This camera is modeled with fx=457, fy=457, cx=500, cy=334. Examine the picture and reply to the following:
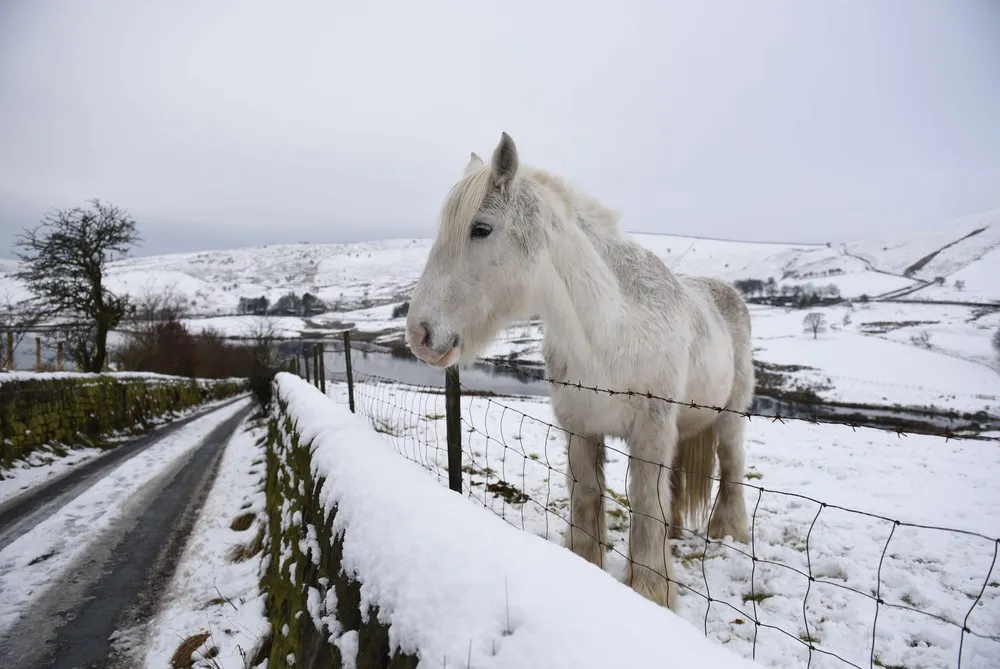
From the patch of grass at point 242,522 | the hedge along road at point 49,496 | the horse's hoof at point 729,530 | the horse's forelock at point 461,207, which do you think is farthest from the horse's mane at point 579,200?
the hedge along road at point 49,496

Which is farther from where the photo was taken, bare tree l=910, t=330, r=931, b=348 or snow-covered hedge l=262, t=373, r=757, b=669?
bare tree l=910, t=330, r=931, b=348

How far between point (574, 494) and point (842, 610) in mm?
1737

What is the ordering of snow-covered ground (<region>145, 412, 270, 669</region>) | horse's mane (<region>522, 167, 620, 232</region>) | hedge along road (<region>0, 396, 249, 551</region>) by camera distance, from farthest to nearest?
hedge along road (<region>0, 396, 249, 551</region>), snow-covered ground (<region>145, 412, 270, 669</region>), horse's mane (<region>522, 167, 620, 232</region>)

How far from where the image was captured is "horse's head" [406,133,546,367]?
7.88 feet

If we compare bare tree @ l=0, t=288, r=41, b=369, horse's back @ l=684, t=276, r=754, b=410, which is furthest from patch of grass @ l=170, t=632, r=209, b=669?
bare tree @ l=0, t=288, r=41, b=369

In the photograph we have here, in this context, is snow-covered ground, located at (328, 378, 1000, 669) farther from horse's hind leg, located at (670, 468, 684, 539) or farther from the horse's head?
the horse's head

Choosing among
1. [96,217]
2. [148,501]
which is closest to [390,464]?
[148,501]

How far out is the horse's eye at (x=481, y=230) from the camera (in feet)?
8.25

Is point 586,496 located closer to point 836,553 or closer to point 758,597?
point 758,597

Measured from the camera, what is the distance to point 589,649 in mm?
1004

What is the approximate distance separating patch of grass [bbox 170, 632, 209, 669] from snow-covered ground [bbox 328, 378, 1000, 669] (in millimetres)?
1993

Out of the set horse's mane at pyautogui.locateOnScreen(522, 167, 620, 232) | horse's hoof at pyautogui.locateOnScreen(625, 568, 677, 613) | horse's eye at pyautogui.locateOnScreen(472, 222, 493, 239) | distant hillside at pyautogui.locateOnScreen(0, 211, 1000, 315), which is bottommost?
horse's hoof at pyautogui.locateOnScreen(625, 568, 677, 613)

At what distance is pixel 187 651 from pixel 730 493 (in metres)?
4.38

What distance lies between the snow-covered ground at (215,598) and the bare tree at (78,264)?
1792cm
